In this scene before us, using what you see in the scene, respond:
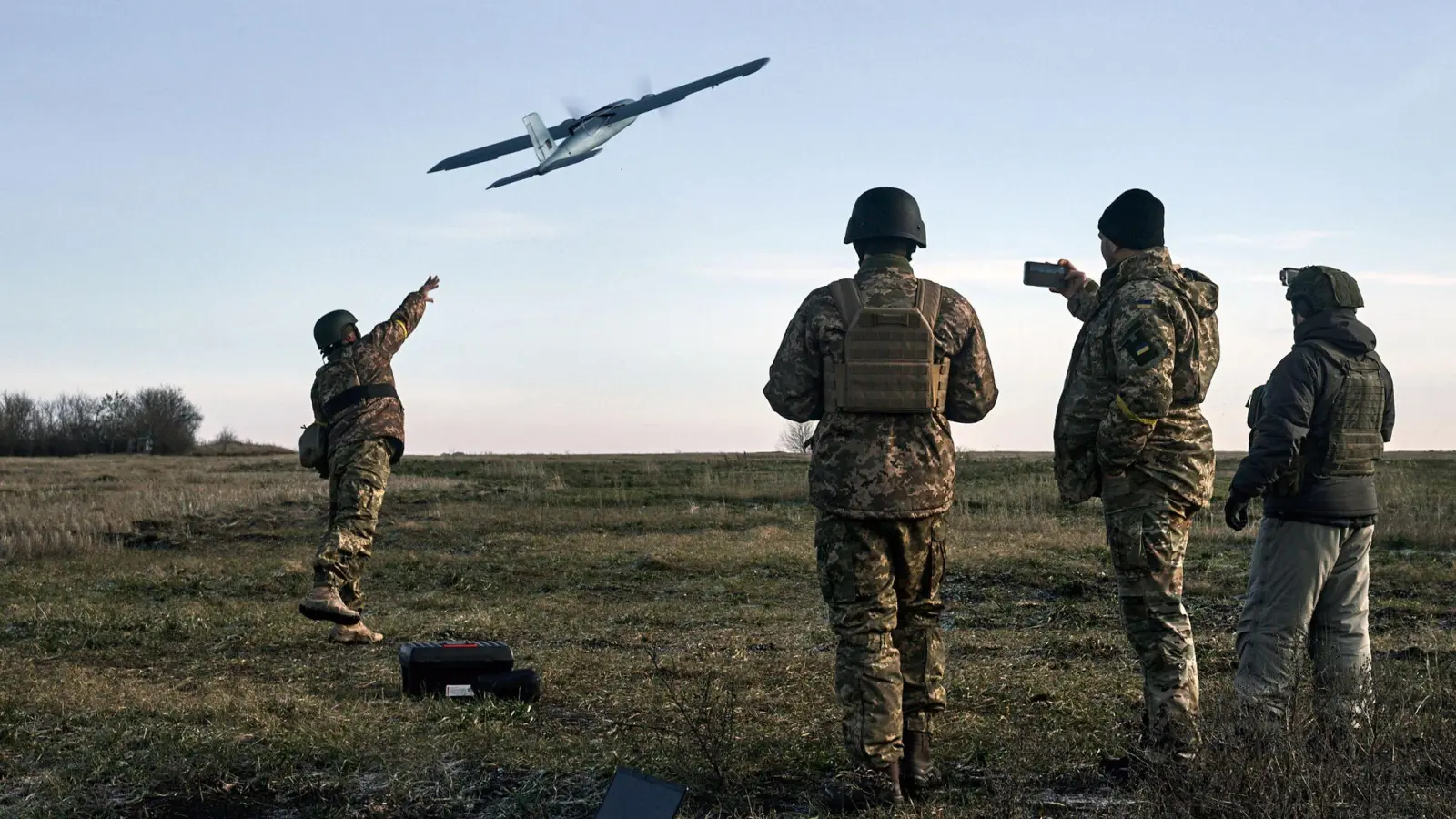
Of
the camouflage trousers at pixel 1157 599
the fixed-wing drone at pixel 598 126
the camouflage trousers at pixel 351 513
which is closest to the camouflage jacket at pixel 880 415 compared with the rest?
the camouflage trousers at pixel 1157 599

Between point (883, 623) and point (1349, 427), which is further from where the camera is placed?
point (1349, 427)

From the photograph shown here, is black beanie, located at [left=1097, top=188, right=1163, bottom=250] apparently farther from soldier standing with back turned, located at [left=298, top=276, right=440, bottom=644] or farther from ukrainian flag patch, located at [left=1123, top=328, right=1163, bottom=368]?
soldier standing with back turned, located at [left=298, top=276, right=440, bottom=644]

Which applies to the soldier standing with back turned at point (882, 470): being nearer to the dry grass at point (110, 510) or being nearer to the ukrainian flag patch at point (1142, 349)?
the ukrainian flag patch at point (1142, 349)

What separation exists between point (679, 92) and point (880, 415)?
→ 2801cm

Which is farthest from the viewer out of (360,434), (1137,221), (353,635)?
(360,434)

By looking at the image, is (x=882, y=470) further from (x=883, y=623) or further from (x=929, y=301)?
(x=929, y=301)

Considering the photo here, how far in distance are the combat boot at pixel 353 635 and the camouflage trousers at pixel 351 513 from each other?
10.2 inches

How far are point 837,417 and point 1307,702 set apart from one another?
204 cm

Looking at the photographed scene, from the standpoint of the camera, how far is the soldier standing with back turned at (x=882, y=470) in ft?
16.1

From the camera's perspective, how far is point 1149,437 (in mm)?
5102

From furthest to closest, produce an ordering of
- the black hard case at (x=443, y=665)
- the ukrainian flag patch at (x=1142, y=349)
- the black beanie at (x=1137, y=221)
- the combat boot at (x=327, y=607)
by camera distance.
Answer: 1. the combat boot at (x=327, y=607)
2. the black hard case at (x=443, y=665)
3. the black beanie at (x=1137, y=221)
4. the ukrainian flag patch at (x=1142, y=349)

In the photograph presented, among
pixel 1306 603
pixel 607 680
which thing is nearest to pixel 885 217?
pixel 1306 603

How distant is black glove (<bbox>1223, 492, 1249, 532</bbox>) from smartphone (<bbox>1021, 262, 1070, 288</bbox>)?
4.22 ft

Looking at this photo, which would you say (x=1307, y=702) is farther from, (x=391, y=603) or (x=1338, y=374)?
(x=391, y=603)
